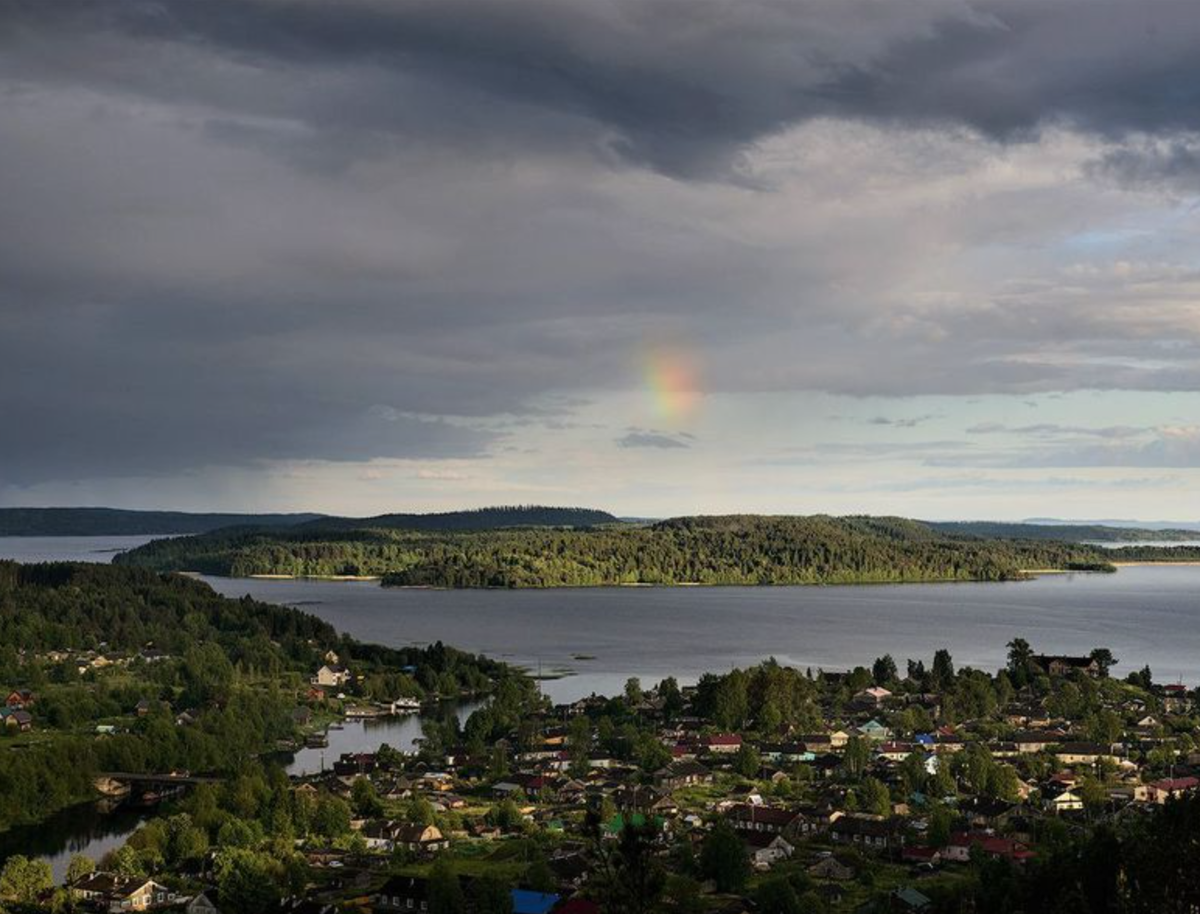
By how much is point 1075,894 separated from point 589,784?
19.5 meters

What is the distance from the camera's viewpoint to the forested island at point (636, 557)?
494ft

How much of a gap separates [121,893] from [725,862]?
11931 millimetres

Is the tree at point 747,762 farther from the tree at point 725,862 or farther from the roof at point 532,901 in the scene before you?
the roof at point 532,901

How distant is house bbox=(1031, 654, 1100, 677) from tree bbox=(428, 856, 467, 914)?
4120 centimetres

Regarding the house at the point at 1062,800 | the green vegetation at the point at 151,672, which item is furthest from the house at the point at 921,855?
the green vegetation at the point at 151,672

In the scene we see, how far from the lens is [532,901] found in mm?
24438

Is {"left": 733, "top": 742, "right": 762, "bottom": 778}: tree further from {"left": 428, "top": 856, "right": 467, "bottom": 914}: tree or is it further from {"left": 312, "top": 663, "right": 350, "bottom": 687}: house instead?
{"left": 312, "top": 663, "right": 350, "bottom": 687}: house

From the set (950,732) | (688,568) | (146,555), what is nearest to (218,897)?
(950,732)

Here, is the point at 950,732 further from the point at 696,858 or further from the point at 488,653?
the point at 488,653

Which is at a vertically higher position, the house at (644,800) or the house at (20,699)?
the house at (644,800)

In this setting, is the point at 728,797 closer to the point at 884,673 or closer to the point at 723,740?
the point at 723,740

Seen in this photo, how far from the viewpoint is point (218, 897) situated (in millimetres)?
25047

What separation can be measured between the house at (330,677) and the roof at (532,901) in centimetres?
3699

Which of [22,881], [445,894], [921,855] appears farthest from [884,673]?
[22,881]
